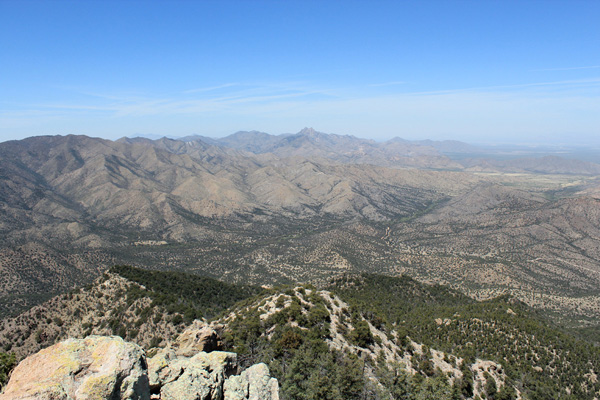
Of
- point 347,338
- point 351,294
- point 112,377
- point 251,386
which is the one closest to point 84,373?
point 112,377

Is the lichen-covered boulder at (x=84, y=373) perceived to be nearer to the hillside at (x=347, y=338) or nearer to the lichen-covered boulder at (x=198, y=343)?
the lichen-covered boulder at (x=198, y=343)

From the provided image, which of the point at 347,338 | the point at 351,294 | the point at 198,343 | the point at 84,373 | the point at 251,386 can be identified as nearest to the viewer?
the point at 84,373

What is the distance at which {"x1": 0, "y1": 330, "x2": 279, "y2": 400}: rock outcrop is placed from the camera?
36.1 ft

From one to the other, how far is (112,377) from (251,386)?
7058mm

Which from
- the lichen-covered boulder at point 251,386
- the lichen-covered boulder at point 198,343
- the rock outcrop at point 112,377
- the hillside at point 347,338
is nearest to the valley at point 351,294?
the hillside at point 347,338

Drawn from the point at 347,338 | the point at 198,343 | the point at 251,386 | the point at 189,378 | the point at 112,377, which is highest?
the point at 112,377

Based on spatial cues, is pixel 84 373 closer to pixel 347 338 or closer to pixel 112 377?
pixel 112 377

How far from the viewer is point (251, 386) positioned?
16422 millimetres

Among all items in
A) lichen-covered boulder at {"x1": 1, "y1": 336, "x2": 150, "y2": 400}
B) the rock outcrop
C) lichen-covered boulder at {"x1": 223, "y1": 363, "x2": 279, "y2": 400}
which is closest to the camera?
lichen-covered boulder at {"x1": 1, "y1": 336, "x2": 150, "y2": 400}

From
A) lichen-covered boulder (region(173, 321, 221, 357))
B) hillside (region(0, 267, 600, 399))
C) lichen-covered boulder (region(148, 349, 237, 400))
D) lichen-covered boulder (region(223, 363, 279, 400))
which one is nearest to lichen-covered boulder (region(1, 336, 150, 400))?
lichen-covered boulder (region(148, 349, 237, 400))

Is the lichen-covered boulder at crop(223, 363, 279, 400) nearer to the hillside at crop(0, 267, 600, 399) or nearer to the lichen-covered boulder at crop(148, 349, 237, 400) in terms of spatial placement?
the lichen-covered boulder at crop(148, 349, 237, 400)

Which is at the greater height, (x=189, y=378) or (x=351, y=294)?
(x=189, y=378)

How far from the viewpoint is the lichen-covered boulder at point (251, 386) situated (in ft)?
51.0

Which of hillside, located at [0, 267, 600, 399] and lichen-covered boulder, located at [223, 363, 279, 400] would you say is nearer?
lichen-covered boulder, located at [223, 363, 279, 400]
